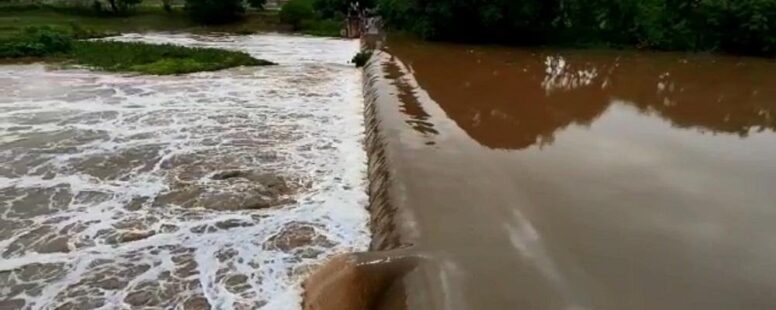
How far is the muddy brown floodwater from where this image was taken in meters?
4.07

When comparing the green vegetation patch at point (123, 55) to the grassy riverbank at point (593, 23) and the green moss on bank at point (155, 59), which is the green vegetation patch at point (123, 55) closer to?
the green moss on bank at point (155, 59)

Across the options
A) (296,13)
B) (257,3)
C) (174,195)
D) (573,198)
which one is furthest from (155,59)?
(257,3)

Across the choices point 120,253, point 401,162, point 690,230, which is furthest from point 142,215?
point 690,230

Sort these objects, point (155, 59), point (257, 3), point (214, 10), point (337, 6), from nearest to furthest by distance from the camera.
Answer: point (155, 59) < point (337, 6) < point (214, 10) < point (257, 3)

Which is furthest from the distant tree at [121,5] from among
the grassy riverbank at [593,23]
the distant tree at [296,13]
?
the grassy riverbank at [593,23]

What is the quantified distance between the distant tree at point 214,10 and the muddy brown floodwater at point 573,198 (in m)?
20.0

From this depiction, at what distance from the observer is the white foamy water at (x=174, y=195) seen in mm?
4875

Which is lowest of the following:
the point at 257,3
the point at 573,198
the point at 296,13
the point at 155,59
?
the point at 573,198

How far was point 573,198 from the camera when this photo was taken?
5.63 metres

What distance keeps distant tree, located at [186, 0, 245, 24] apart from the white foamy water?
17916 mm

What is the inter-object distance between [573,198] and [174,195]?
147 inches

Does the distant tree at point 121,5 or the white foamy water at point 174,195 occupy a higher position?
the distant tree at point 121,5

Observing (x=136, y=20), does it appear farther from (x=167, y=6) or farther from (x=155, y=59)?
(x=155, y=59)

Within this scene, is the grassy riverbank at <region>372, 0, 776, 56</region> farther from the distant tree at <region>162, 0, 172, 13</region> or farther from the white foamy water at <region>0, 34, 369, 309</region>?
the distant tree at <region>162, 0, 172, 13</region>
